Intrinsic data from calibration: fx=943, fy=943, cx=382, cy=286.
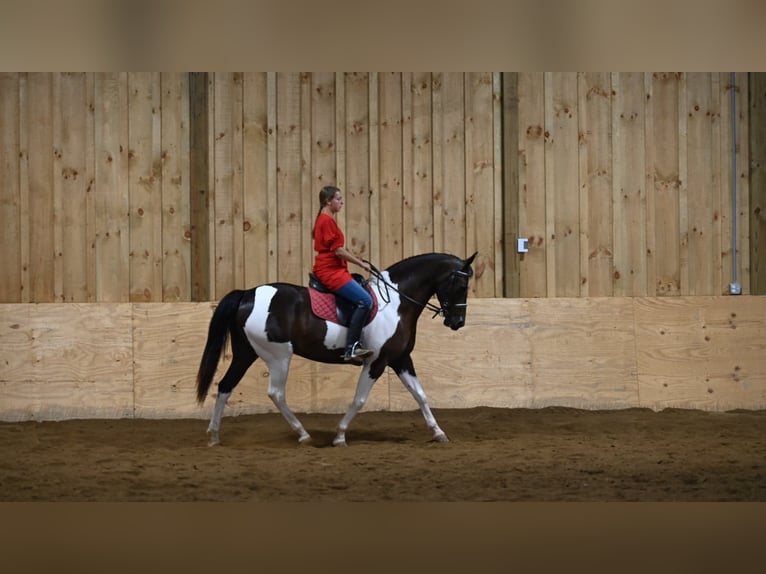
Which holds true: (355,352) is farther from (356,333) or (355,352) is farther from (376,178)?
(376,178)

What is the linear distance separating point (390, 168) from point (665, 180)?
9.05 ft

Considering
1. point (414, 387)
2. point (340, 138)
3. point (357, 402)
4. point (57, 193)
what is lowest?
point (357, 402)

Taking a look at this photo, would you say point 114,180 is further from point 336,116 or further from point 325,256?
point 325,256

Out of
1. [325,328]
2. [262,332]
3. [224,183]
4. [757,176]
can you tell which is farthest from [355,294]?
[757,176]

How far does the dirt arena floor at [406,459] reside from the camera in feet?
17.7

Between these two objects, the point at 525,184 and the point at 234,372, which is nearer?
the point at 234,372

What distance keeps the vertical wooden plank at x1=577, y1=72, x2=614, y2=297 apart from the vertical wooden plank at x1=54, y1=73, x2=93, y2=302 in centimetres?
486

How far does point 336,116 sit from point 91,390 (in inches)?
138

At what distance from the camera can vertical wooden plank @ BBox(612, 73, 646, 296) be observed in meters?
9.40

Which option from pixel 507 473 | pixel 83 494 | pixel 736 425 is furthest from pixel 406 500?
pixel 736 425

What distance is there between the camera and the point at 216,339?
23.4ft

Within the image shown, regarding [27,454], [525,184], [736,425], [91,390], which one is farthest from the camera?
[525,184]

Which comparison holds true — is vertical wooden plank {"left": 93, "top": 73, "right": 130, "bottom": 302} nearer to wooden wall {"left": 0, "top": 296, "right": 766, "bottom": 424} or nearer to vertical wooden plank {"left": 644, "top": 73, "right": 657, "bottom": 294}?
wooden wall {"left": 0, "top": 296, "right": 766, "bottom": 424}

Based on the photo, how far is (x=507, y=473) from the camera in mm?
5926
